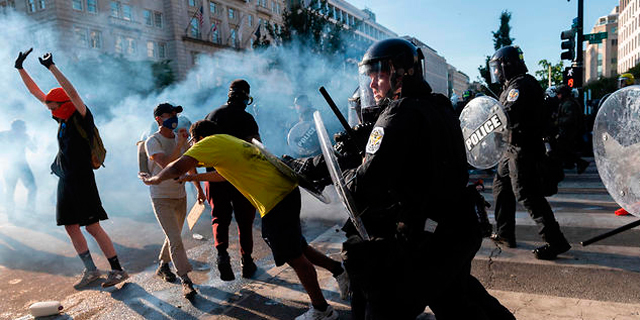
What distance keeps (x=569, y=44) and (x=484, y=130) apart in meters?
11.9

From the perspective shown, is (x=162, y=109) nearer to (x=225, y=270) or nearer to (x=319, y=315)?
(x=225, y=270)

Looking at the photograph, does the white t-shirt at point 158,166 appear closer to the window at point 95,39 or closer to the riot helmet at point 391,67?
the riot helmet at point 391,67

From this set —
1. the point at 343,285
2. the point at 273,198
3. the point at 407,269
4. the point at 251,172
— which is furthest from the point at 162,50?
the point at 407,269

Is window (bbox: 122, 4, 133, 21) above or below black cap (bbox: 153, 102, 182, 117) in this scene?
above

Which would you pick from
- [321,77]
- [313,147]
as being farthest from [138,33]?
[313,147]

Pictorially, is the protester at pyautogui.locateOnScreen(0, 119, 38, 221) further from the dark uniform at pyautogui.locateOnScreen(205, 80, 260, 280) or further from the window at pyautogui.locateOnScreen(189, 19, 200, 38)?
the window at pyautogui.locateOnScreen(189, 19, 200, 38)

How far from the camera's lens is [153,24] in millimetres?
32031

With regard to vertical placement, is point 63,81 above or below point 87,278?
above

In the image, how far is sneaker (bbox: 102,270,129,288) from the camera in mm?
3731

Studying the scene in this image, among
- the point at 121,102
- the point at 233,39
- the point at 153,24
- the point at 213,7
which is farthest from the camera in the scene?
the point at 233,39

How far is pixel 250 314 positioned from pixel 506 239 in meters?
2.59

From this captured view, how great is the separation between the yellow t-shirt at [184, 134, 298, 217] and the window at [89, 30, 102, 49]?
28.0 metres

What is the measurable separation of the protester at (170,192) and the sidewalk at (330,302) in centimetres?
51

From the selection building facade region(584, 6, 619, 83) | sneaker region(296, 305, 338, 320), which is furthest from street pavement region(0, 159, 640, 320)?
building facade region(584, 6, 619, 83)
